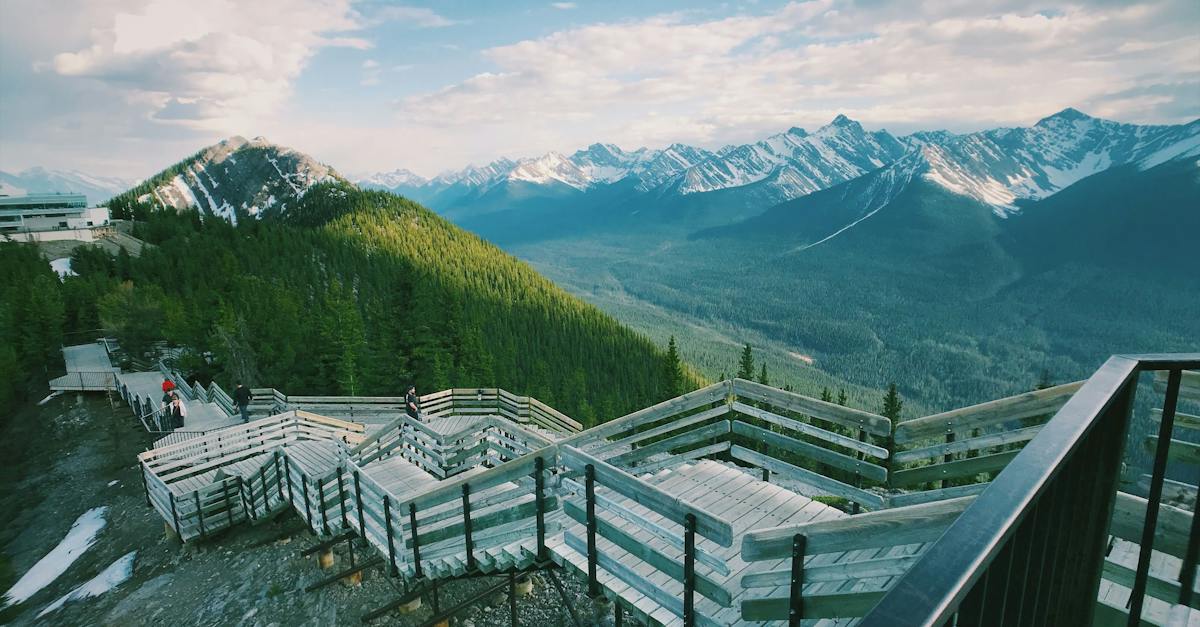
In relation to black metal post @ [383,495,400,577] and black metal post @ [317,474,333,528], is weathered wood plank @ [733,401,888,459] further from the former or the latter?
black metal post @ [317,474,333,528]

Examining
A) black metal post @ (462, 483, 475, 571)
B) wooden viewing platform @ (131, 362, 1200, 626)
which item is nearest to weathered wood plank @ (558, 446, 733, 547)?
wooden viewing platform @ (131, 362, 1200, 626)

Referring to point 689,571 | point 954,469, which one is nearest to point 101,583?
point 689,571

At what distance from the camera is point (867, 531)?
131 inches

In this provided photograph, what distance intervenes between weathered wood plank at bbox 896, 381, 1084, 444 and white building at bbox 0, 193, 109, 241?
368ft

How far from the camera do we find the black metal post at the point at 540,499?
6.70 metres

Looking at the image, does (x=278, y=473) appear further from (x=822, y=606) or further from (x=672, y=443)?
(x=822, y=606)

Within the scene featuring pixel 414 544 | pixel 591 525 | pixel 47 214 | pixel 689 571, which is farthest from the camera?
pixel 47 214

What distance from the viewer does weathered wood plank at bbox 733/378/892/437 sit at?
7246 mm

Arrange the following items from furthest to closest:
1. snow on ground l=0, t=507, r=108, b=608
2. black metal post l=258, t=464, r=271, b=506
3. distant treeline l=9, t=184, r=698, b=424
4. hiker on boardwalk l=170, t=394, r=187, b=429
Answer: distant treeline l=9, t=184, r=698, b=424 < hiker on boardwalk l=170, t=394, r=187, b=429 < snow on ground l=0, t=507, r=108, b=608 < black metal post l=258, t=464, r=271, b=506

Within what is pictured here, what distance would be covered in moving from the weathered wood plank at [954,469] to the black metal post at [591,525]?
3.70 m

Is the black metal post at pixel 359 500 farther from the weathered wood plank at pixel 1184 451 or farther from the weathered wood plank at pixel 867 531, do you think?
the weathered wood plank at pixel 1184 451

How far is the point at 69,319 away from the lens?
39906mm

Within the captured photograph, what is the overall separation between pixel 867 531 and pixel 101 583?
18.9m

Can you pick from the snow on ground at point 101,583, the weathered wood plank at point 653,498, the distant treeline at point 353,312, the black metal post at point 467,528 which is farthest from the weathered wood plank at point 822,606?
the distant treeline at point 353,312
